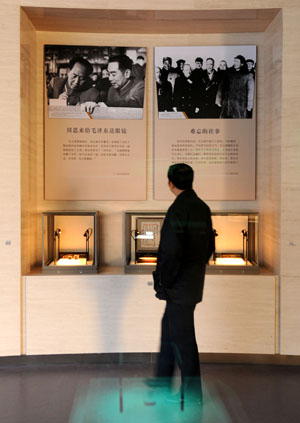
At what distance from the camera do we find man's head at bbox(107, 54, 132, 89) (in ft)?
11.5

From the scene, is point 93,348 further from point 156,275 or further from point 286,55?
point 286,55

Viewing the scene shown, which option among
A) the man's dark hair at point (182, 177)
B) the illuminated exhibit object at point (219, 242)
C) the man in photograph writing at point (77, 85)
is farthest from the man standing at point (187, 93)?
the man's dark hair at point (182, 177)

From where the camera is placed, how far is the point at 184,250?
7.81ft

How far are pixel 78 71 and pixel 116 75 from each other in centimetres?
29

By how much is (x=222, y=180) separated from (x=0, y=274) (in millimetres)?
1726

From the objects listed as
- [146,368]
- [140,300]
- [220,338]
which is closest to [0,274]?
[140,300]

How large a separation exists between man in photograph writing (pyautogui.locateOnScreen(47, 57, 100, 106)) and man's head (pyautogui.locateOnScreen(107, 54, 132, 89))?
5.9 inches

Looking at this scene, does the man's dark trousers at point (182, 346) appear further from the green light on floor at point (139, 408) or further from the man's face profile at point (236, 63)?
the man's face profile at point (236, 63)

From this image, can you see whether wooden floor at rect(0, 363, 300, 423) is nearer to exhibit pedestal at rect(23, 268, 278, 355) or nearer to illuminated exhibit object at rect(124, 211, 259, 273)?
exhibit pedestal at rect(23, 268, 278, 355)

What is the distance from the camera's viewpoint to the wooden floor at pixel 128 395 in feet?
8.24

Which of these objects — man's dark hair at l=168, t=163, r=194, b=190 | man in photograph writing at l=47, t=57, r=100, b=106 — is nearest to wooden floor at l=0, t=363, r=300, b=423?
man's dark hair at l=168, t=163, r=194, b=190

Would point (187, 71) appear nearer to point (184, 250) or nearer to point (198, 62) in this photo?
point (198, 62)

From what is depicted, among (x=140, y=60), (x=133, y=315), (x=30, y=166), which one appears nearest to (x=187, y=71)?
(x=140, y=60)

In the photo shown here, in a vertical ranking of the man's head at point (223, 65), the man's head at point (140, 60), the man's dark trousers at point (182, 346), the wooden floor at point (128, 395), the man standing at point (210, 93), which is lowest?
the wooden floor at point (128, 395)
